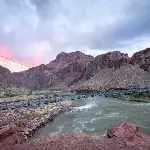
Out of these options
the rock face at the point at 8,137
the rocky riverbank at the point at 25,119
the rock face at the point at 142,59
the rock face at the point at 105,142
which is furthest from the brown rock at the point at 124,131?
the rock face at the point at 142,59

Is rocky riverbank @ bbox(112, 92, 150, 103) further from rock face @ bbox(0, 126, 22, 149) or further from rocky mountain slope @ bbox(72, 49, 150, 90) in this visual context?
rock face @ bbox(0, 126, 22, 149)

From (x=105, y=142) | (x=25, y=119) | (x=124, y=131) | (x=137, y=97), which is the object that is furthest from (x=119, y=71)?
(x=105, y=142)

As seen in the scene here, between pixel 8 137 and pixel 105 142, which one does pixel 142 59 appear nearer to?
pixel 105 142

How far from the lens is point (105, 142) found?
21.6m

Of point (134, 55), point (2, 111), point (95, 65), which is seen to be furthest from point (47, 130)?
point (95, 65)

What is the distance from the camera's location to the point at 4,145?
2178 centimetres

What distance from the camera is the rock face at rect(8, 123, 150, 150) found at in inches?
809

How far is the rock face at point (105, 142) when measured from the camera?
2055 centimetres

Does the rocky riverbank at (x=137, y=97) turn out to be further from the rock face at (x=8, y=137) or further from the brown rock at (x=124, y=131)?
the rock face at (x=8, y=137)

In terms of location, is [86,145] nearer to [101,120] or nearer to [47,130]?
[47,130]

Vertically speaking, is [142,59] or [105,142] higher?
[142,59]

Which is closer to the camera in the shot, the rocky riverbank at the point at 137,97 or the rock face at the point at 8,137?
the rock face at the point at 8,137

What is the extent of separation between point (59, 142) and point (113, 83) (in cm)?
10850

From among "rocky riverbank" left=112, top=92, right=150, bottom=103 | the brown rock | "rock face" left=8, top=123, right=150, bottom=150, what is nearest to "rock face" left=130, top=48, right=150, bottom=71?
"rocky riverbank" left=112, top=92, right=150, bottom=103
